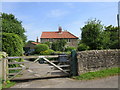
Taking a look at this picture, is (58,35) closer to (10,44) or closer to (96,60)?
(10,44)

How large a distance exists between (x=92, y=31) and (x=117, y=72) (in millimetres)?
14927

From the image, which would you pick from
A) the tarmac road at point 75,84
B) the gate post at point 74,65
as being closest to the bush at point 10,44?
the tarmac road at point 75,84

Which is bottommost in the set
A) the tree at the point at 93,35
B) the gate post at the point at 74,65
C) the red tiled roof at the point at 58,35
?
the gate post at the point at 74,65

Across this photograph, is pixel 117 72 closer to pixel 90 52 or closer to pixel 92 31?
pixel 90 52

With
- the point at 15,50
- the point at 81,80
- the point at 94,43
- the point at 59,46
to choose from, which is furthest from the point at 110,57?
the point at 59,46

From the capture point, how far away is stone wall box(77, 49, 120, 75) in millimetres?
7211

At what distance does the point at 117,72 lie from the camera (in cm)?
743

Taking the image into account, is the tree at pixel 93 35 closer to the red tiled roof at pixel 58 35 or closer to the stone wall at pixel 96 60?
the stone wall at pixel 96 60

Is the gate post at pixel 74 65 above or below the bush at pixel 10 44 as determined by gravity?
below

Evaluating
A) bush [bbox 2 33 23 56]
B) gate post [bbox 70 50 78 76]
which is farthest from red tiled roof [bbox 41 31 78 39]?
gate post [bbox 70 50 78 76]

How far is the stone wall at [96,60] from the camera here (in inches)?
284

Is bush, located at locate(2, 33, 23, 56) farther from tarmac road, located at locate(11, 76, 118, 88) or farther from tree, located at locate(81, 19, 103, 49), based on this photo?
tree, located at locate(81, 19, 103, 49)

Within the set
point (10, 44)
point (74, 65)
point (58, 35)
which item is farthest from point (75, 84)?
point (58, 35)

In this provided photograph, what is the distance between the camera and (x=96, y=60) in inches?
307
